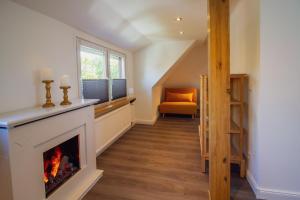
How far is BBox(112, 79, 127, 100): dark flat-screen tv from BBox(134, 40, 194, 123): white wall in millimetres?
639

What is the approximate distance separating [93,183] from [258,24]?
251 centimetres

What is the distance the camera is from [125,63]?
442 cm

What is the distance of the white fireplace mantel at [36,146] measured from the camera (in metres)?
1.21

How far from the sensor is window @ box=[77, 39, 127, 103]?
2.80m

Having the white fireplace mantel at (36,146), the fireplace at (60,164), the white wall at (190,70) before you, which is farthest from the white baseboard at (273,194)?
the white wall at (190,70)

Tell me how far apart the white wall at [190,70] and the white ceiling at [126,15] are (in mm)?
2415

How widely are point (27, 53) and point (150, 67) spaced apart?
3.29m

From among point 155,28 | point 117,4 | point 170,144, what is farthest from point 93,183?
point 155,28

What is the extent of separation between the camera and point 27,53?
5.67ft

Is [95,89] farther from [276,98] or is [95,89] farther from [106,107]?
[276,98]

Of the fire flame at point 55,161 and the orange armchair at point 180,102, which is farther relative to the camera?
the orange armchair at point 180,102

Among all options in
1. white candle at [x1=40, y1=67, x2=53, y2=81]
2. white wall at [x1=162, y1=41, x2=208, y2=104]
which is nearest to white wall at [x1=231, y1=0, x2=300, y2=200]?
white candle at [x1=40, y1=67, x2=53, y2=81]

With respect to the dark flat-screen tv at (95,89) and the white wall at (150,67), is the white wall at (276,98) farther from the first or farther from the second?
the white wall at (150,67)

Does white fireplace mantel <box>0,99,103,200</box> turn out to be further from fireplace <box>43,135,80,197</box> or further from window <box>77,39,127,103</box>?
window <box>77,39,127,103</box>
